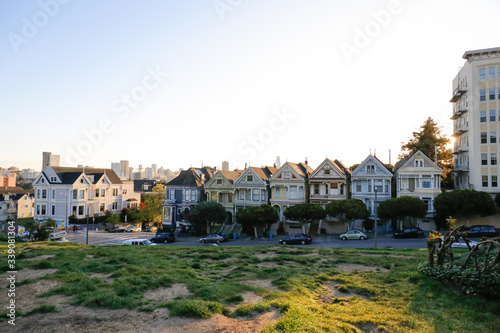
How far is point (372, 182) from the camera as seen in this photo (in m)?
47.2

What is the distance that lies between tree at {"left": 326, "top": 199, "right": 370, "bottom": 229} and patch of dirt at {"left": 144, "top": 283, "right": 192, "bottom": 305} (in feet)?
104

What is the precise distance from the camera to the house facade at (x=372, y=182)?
46.6 meters

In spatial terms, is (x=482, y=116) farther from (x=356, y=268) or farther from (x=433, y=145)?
(x=356, y=268)

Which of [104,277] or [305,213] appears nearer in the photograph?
[104,277]

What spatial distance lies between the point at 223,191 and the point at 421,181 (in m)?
28.5

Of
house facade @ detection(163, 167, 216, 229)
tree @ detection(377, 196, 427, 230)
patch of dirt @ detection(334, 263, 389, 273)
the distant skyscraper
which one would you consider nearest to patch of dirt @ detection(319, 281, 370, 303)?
patch of dirt @ detection(334, 263, 389, 273)

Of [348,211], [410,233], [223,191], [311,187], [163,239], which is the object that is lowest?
[163,239]

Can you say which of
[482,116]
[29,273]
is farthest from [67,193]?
[482,116]

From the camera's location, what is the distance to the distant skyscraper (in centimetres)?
6975

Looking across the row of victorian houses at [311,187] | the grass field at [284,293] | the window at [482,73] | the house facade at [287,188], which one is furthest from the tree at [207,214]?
the window at [482,73]

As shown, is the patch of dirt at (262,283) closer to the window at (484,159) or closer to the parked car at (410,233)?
the parked car at (410,233)

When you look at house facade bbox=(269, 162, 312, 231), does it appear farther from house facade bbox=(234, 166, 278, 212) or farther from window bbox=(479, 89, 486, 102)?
window bbox=(479, 89, 486, 102)

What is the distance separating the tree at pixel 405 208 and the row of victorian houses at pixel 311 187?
448cm

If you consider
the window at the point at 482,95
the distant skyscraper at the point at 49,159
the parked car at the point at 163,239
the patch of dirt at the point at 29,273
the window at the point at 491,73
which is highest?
the window at the point at 491,73
